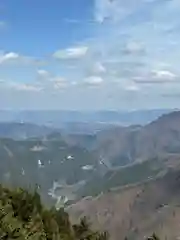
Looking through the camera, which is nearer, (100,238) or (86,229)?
(100,238)

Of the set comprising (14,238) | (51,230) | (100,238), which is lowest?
(100,238)

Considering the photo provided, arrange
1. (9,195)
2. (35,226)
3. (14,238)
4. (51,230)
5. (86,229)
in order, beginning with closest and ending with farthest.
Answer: (14,238)
(35,226)
(51,230)
(9,195)
(86,229)

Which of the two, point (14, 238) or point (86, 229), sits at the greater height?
point (14, 238)

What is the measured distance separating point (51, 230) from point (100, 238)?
13384 millimetres

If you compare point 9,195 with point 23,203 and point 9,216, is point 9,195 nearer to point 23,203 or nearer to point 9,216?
point 23,203

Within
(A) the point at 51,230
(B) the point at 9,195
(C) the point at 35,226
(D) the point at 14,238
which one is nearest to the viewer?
(D) the point at 14,238

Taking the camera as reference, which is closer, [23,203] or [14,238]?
[14,238]

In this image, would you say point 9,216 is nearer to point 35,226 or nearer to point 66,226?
point 35,226

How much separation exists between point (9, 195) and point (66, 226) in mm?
9694

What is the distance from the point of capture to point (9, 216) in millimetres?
33531

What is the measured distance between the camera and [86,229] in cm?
6128

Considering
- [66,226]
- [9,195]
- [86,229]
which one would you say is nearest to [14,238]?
[9,195]

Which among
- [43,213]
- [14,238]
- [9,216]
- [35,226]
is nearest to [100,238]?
[43,213]

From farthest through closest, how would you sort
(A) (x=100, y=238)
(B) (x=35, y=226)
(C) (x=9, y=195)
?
(A) (x=100, y=238), (C) (x=9, y=195), (B) (x=35, y=226)
